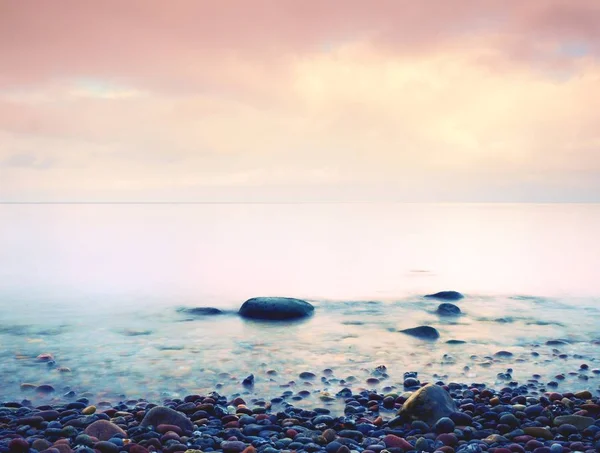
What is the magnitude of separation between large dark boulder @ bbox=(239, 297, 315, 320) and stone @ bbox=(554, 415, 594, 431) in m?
8.40

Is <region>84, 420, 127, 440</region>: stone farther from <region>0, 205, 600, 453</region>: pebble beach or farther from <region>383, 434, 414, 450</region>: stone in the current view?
<region>383, 434, 414, 450</region>: stone

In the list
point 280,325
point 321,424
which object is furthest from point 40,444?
point 280,325

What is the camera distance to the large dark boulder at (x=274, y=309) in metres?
14.7

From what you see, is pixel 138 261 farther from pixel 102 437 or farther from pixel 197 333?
pixel 102 437

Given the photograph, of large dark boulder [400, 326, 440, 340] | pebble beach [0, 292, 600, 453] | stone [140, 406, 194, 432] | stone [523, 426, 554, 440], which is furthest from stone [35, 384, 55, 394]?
large dark boulder [400, 326, 440, 340]

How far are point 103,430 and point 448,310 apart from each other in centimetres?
1122

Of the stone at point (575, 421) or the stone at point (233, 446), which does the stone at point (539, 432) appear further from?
the stone at point (233, 446)

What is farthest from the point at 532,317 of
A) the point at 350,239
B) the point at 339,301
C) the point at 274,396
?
the point at 350,239

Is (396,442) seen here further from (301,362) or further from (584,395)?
(301,362)

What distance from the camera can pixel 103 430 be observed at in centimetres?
640

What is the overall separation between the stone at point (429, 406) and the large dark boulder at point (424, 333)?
535 centimetres

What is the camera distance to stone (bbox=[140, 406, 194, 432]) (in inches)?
264

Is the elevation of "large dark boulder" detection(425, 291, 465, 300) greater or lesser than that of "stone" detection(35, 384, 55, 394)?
greater

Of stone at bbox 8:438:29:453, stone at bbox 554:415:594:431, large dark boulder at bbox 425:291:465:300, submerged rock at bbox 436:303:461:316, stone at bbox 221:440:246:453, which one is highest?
large dark boulder at bbox 425:291:465:300
